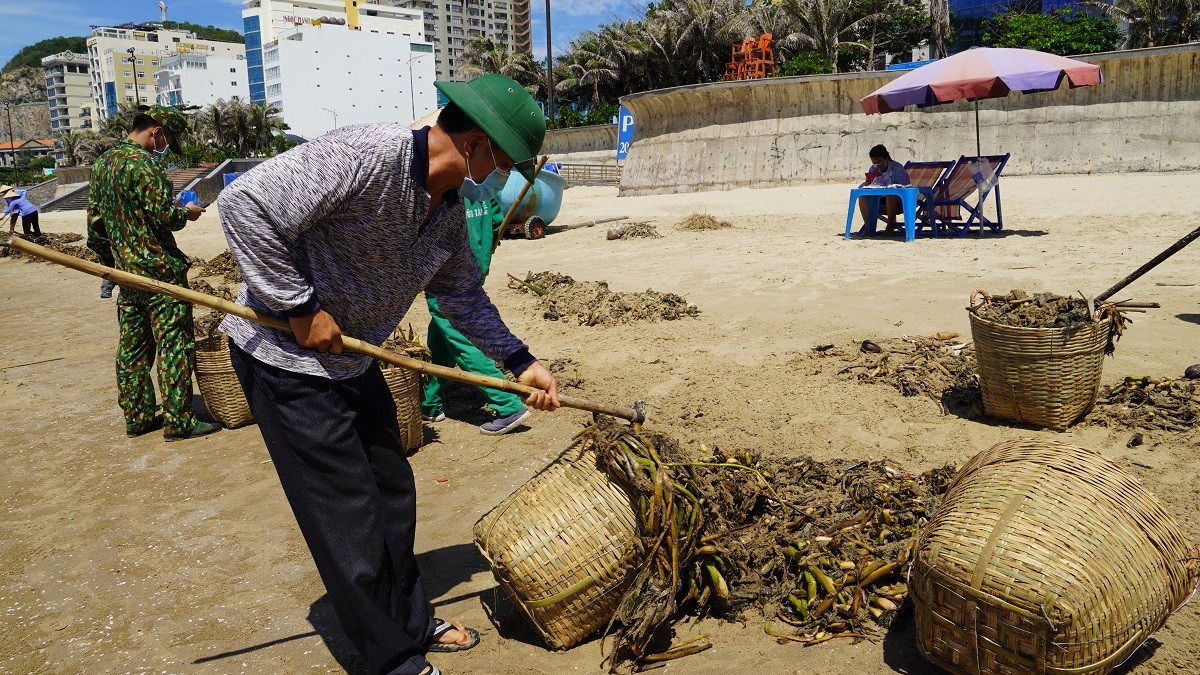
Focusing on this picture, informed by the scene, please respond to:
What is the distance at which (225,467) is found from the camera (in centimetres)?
482

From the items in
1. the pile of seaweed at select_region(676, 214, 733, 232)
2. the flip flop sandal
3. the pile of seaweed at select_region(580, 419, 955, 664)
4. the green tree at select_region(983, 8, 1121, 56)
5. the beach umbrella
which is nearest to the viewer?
the pile of seaweed at select_region(580, 419, 955, 664)

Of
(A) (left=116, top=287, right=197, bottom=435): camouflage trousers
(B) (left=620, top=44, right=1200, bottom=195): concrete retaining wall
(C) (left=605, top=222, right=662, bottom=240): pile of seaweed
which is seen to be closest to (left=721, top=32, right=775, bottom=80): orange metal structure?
(B) (left=620, top=44, right=1200, bottom=195): concrete retaining wall

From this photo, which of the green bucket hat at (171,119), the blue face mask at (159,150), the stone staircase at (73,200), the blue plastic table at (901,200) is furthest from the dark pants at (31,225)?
the blue plastic table at (901,200)

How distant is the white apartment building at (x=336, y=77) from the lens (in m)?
94.9

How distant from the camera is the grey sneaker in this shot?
16.6 ft

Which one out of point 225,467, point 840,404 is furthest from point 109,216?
point 840,404

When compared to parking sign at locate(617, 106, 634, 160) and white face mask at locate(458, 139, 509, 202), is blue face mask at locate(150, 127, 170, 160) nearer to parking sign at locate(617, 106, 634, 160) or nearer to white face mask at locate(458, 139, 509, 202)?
white face mask at locate(458, 139, 509, 202)

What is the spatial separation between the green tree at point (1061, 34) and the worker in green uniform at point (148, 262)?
3534 cm

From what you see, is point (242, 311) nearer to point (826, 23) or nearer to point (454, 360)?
point (454, 360)

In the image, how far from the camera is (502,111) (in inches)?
90.2

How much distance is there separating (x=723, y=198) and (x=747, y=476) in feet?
49.7

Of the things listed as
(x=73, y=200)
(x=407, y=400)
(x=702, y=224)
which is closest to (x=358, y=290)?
(x=407, y=400)

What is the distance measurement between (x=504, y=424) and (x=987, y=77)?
839 centimetres

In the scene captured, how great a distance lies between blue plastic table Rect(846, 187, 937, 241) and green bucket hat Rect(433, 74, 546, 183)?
9.29 metres
